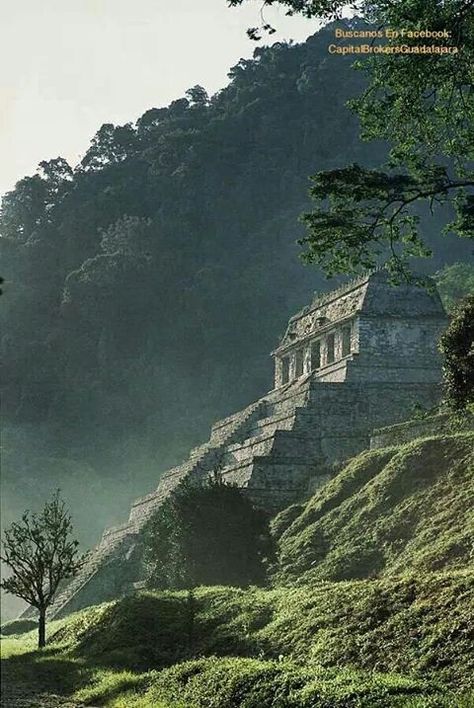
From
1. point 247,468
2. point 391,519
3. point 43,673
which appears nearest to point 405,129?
point 391,519

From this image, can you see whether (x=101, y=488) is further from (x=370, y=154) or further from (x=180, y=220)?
(x=370, y=154)

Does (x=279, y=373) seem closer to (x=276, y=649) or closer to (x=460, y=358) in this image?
(x=460, y=358)

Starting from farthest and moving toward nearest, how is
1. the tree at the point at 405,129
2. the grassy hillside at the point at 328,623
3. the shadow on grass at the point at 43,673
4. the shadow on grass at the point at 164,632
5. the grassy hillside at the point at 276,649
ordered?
the shadow on grass at the point at 164,632 → the shadow on grass at the point at 43,673 → the tree at the point at 405,129 → the grassy hillside at the point at 328,623 → the grassy hillside at the point at 276,649

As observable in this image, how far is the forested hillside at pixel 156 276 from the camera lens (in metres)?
95.2

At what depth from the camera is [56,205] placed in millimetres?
121188

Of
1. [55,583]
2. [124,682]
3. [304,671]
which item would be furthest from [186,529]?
[304,671]

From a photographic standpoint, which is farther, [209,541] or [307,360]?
[307,360]

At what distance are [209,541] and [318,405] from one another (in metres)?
12.9

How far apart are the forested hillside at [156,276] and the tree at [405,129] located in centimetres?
7040

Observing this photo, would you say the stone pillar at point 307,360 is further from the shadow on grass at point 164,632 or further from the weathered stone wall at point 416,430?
the shadow on grass at point 164,632

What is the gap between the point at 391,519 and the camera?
3183 cm

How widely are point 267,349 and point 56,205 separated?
36696 mm

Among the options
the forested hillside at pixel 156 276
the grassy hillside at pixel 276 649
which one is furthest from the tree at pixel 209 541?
the forested hillside at pixel 156 276

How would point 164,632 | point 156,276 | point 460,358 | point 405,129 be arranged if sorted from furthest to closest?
point 156,276 → point 164,632 → point 460,358 → point 405,129
